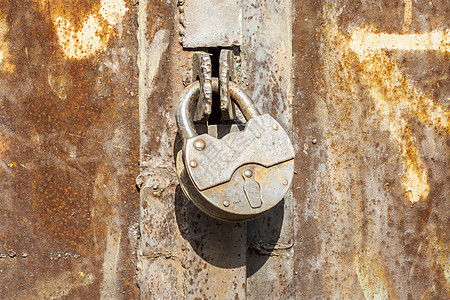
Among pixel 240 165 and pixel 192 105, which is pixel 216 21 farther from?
pixel 240 165

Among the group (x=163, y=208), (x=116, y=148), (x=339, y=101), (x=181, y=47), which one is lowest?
(x=163, y=208)

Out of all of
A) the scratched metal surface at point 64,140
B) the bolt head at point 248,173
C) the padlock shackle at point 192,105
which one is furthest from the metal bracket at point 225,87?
the scratched metal surface at point 64,140

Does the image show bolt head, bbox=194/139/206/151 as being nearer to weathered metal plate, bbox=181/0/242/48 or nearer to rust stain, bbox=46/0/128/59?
weathered metal plate, bbox=181/0/242/48

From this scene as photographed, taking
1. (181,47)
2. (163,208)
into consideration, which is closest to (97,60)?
(181,47)

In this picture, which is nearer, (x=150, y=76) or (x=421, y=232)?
(x=150, y=76)

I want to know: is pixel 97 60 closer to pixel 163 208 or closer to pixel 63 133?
pixel 63 133

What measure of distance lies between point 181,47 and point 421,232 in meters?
0.79

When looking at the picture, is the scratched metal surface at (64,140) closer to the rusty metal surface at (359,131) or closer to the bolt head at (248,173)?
the bolt head at (248,173)

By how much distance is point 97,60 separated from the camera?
103 centimetres

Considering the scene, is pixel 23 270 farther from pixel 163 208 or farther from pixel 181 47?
pixel 181 47

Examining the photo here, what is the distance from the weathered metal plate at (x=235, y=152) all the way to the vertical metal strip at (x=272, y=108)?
0.68 feet

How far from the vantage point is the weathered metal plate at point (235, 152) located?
0.81 metres

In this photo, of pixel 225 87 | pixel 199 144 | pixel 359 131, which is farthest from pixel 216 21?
pixel 359 131

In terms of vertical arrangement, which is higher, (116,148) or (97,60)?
(97,60)
